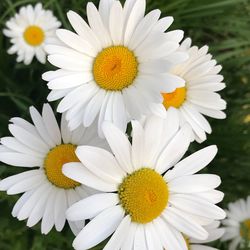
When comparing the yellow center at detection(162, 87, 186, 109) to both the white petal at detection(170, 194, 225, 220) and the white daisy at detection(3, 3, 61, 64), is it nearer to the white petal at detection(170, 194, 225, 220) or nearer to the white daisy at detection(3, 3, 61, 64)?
the white petal at detection(170, 194, 225, 220)

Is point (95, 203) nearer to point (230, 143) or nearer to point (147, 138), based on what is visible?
point (147, 138)

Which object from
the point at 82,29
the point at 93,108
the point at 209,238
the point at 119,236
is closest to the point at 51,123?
the point at 93,108

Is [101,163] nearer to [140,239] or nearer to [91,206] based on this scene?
[91,206]

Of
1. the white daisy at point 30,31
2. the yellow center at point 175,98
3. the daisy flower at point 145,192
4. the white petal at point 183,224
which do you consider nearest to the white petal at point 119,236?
the daisy flower at point 145,192

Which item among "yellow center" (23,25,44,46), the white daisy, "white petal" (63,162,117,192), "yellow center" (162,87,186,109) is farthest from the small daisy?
"yellow center" (23,25,44,46)

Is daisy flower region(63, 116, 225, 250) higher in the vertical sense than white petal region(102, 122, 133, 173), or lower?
lower

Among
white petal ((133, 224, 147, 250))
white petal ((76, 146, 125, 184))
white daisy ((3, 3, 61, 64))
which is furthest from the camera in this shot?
white daisy ((3, 3, 61, 64))

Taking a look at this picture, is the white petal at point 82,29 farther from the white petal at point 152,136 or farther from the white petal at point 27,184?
the white petal at point 27,184
